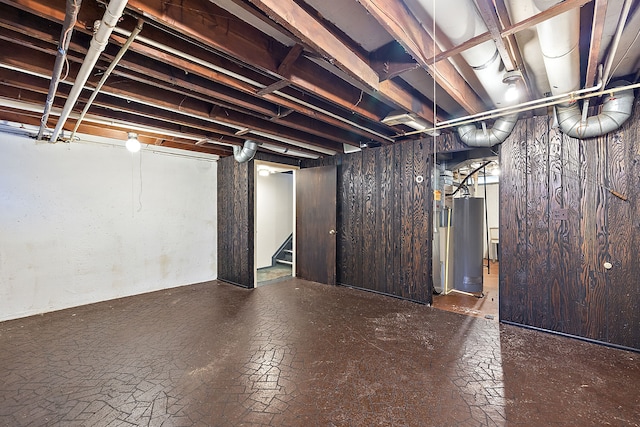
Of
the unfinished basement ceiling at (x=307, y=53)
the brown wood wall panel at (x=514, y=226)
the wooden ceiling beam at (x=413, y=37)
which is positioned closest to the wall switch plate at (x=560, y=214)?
the brown wood wall panel at (x=514, y=226)

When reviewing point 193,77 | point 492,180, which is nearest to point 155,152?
point 193,77

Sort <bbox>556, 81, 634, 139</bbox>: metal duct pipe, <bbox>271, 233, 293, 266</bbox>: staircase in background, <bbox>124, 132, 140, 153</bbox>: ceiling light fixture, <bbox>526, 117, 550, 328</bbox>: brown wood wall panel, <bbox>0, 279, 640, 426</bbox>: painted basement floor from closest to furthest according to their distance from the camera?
<bbox>0, 279, 640, 426</bbox>: painted basement floor < <bbox>556, 81, 634, 139</bbox>: metal duct pipe < <bbox>526, 117, 550, 328</bbox>: brown wood wall panel < <bbox>124, 132, 140, 153</bbox>: ceiling light fixture < <bbox>271, 233, 293, 266</bbox>: staircase in background

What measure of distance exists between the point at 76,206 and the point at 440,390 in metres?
4.64

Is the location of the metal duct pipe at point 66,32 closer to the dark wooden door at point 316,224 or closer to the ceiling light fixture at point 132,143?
the ceiling light fixture at point 132,143

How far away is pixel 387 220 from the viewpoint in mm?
4121

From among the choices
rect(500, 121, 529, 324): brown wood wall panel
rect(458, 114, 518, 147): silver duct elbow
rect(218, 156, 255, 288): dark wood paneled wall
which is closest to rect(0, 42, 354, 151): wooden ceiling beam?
rect(218, 156, 255, 288): dark wood paneled wall

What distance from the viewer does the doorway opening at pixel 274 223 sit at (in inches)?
240

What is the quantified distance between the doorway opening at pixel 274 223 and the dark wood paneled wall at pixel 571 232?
4.02 metres

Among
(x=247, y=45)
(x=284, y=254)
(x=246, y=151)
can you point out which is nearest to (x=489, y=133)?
(x=247, y=45)

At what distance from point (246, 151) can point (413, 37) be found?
297 centimetres

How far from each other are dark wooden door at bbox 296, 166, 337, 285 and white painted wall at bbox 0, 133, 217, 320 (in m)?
1.67

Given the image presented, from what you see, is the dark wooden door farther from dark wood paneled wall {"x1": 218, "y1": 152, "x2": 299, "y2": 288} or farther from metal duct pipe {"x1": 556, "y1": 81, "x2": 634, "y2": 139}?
metal duct pipe {"x1": 556, "y1": 81, "x2": 634, "y2": 139}

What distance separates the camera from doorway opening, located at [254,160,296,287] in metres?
6.10

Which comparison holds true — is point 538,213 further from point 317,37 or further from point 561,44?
point 317,37
